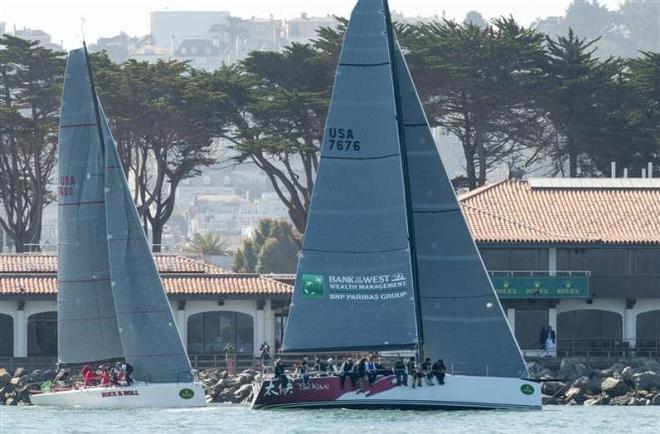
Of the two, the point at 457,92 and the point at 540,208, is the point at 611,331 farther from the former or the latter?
the point at 457,92

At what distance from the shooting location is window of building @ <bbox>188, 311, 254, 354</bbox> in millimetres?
62844

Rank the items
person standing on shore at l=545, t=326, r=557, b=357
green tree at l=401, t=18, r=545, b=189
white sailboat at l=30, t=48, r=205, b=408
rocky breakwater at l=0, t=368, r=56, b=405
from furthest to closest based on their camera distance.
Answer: green tree at l=401, t=18, r=545, b=189 → person standing on shore at l=545, t=326, r=557, b=357 → rocky breakwater at l=0, t=368, r=56, b=405 → white sailboat at l=30, t=48, r=205, b=408

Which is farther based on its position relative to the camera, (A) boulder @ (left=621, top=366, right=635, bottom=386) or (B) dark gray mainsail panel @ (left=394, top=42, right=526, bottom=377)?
(A) boulder @ (left=621, top=366, right=635, bottom=386)

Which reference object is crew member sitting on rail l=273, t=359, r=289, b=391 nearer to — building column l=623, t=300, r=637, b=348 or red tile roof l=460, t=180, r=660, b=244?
red tile roof l=460, t=180, r=660, b=244

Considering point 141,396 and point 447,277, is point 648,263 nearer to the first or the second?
point 447,277

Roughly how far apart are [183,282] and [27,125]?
15634mm

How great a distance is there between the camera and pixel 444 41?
77.1 m

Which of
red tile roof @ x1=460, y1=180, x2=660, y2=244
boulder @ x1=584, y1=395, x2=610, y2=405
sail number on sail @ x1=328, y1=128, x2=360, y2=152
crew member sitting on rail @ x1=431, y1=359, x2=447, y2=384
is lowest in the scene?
boulder @ x1=584, y1=395, x2=610, y2=405

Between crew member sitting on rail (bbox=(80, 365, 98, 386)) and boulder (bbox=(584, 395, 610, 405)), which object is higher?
crew member sitting on rail (bbox=(80, 365, 98, 386))

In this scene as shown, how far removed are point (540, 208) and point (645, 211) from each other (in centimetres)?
309

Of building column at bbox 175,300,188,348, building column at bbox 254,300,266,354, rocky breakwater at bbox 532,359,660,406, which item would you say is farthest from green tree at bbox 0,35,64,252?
rocky breakwater at bbox 532,359,660,406

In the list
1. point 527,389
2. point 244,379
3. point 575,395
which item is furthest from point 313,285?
point 244,379

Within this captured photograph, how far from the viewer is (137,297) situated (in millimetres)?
48406

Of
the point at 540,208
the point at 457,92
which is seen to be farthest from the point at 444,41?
the point at 540,208
